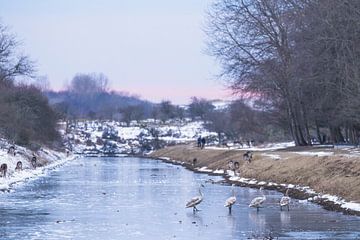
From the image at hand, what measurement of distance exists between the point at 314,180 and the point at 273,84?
2410 cm

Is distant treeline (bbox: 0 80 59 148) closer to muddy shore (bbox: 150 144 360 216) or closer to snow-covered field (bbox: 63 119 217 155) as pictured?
muddy shore (bbox: 150 144 360 216)

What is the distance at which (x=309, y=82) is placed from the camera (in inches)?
1924

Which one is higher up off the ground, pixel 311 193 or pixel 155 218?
pixel 311 193

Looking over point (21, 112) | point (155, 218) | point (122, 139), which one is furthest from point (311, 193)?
point (122, 139)

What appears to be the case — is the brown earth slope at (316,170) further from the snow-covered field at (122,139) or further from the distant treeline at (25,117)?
the snow-covered field at (122,139)

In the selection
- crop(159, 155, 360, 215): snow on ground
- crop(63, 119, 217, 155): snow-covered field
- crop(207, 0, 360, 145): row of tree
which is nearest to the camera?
crop(159, 155, 360, 215): snow on ground

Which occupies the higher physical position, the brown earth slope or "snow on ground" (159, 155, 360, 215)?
the brown earth slope

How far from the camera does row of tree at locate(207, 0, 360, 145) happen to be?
142 ft

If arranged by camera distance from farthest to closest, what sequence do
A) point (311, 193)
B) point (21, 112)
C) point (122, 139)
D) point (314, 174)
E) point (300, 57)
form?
point (122, 139), point (21, 112), point (300, 57), point (314, 174), point (311, 193)

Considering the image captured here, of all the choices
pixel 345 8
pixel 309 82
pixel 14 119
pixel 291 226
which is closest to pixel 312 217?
pixel 291 226

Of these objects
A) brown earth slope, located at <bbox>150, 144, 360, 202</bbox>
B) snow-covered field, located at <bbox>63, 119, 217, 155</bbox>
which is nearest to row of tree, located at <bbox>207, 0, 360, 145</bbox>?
brown earth slope, located at <bbox>150, 144, 360, 202</bbox>

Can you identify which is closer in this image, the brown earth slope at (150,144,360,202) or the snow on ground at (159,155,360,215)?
the snow on ground at (159,155,360,215)

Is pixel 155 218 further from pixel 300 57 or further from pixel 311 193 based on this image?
pixel 300 57

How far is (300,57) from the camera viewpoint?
49.0m
